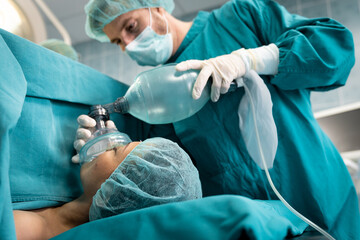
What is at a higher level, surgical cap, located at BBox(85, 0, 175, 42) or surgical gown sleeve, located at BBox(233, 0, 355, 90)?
surgical cap, located at BBox(85, 0, 175, 42)

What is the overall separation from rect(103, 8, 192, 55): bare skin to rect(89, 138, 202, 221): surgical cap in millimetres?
727

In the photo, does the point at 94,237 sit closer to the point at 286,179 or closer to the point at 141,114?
the point at 141,114

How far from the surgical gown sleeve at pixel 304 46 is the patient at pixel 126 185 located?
47 cm

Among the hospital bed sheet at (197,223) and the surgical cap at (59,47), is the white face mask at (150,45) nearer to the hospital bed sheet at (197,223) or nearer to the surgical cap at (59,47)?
the surgical cap at (59,47)

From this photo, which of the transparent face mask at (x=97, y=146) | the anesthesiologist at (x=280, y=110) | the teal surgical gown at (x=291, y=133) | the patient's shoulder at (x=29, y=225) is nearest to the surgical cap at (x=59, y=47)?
the anesthesiologist at (x=280, y=110)

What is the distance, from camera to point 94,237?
0.65 metres

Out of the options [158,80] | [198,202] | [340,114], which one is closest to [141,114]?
[158,80]

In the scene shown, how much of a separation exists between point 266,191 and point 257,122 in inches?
9.0

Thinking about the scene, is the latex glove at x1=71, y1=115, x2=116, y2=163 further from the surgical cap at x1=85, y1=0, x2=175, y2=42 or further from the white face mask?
the surgical cap at x1=85, y1=0, x2=175, y2=42

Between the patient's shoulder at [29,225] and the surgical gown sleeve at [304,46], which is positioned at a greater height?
the surgical gown sleeve at [304,46]

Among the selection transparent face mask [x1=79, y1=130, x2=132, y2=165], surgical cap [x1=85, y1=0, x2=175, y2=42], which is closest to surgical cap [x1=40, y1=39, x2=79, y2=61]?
surgical cap [x1=85, y1=0, x2=175, y2=42]

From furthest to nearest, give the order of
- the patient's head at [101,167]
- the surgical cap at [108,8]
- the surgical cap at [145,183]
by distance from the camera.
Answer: the surgical cap at [108,8]
the patient's head at [101,167]
the surgical cap at [145,183]

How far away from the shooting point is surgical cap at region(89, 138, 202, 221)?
838 mm

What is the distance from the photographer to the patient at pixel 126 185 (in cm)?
84
